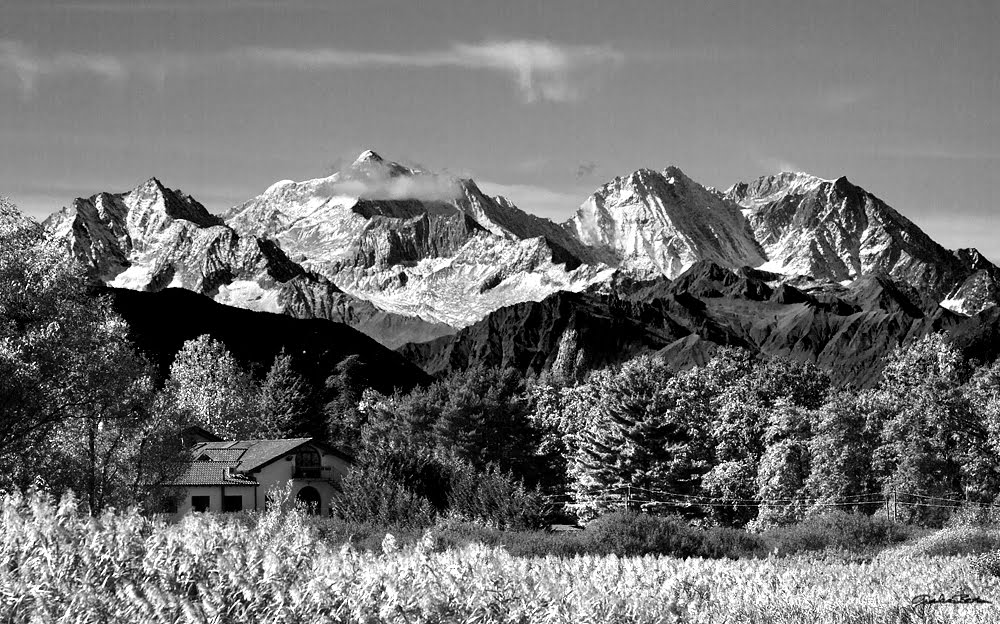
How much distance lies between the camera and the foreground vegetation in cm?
744

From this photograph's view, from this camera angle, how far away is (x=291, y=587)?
7688 millimetres

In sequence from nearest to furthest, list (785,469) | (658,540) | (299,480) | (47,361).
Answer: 1. (658,540)
2. (47,361)
3. (785,469)
4. (299,480)

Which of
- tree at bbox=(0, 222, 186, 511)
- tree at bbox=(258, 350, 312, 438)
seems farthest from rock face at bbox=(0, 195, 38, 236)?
tree at bbox=(258, 350, 312, 438)

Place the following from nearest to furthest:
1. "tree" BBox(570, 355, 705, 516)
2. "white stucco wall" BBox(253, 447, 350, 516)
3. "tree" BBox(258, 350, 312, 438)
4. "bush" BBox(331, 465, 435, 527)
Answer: "bush" BBox(331, 465, 435, 527)
"tree" BBox(570, 355, 705, 516)
"white stucco wall" BBox(253, 447, 350, 516)
"tree" BBox(258, 350, 312, 438)

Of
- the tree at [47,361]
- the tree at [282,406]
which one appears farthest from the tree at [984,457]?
the tree at [282,406]

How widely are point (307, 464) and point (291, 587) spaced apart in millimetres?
76444

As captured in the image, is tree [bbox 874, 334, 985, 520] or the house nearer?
tree [bbox 874, 334, 985, 520]

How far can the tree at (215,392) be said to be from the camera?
9494 centimetres

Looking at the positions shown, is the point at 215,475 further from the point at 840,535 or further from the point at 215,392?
the point at 840,535

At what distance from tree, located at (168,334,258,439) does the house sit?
8.42 m

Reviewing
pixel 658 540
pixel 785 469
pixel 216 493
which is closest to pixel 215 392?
pixel 216 493

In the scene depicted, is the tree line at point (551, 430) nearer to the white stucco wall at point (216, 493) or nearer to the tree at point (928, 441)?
the tree at point (928, 441)

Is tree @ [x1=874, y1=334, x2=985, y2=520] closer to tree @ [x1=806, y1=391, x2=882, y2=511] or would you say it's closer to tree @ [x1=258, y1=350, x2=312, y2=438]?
tree @ [x1=806, y1=391, x2=882, y2=511]

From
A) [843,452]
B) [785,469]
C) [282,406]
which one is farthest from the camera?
[282,406]
